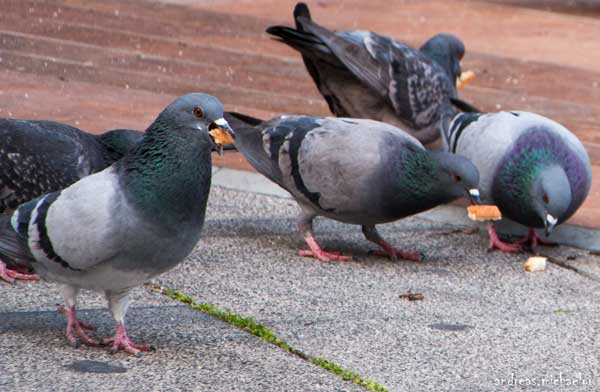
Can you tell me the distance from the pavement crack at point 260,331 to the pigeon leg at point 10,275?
517 mm

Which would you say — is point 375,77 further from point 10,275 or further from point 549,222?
point 10,275

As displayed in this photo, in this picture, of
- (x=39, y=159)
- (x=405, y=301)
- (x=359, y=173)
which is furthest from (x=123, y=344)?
(x=359, y=173)

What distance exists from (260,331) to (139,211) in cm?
91

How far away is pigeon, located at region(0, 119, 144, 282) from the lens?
5250mm

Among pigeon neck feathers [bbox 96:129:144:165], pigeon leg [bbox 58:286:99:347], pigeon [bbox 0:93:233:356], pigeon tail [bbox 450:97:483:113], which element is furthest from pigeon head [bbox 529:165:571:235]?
pigeon leg [bbox 58:286:99:347]

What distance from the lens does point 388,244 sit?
20.4 ft

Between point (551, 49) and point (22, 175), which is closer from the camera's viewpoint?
point (22, 175)

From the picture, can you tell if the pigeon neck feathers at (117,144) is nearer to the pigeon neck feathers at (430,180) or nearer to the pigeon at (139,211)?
the pigeon at (139,211)

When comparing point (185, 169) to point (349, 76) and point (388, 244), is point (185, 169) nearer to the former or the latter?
point (388, 244)

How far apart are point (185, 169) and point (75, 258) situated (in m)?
0.50

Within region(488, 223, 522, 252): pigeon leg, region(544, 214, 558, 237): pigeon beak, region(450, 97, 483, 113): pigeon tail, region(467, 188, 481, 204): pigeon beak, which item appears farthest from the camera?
→ region(450, 97, 483, 113): pigeon tail

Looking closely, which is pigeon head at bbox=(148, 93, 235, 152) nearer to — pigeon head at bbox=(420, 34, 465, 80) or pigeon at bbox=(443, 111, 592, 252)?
pigeon at bbox=(443, 111, 592, 252)

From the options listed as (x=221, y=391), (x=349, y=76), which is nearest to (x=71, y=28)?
(x=349, y=76)

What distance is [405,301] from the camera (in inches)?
216
